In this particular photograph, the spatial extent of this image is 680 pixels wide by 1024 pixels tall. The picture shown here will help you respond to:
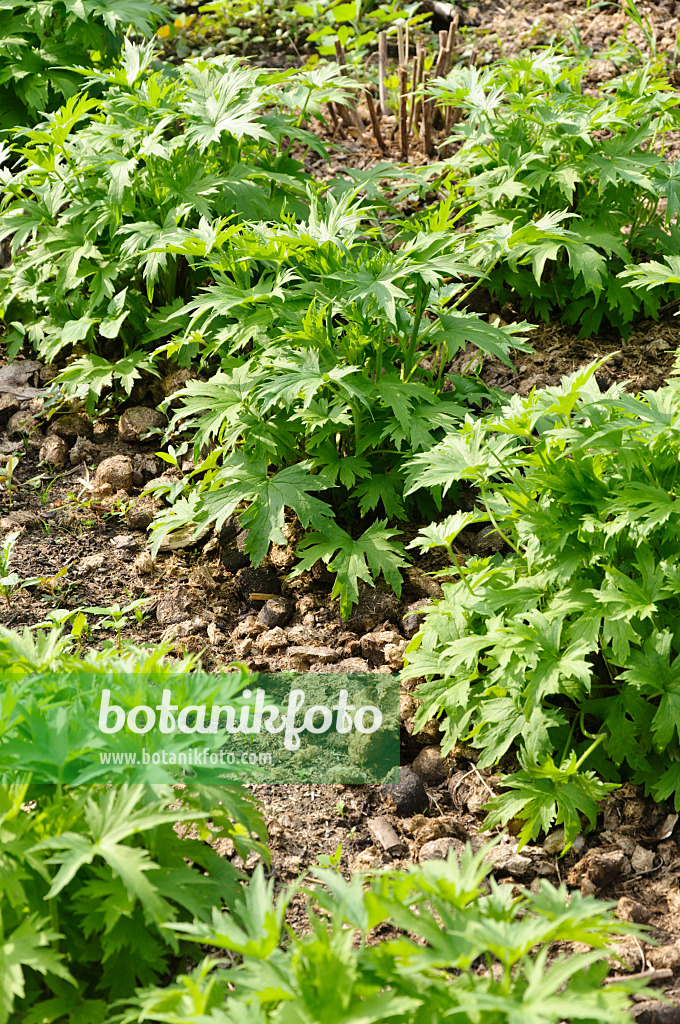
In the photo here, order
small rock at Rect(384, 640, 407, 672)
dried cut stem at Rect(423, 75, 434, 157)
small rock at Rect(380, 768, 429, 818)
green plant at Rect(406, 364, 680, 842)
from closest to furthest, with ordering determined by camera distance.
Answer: green plant at Rect(406, 364, 680, 842) < small rock at Rect(380, 768, 429, 818) < small rock at Rect(384, 640, 407, 672) < dried cut stem at Rect(423, 75, 434, 157)

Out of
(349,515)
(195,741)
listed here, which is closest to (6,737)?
(195,741)

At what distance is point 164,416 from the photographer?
379 cm

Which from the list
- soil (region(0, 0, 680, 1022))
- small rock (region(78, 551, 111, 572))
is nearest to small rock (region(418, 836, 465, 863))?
soil (region(0, 0, 680, 1022))

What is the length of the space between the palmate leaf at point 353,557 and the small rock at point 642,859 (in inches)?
39.4

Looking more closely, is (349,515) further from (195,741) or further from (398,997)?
(398,997)

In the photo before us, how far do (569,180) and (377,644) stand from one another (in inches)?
76.9

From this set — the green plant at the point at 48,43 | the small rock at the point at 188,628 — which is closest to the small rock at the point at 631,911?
the small rock at the point at 188,628

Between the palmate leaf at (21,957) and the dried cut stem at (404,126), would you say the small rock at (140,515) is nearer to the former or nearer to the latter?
the palmate leaf at (21,957)

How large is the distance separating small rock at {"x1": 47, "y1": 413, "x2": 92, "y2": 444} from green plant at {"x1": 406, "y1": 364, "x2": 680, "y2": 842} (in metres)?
1.74

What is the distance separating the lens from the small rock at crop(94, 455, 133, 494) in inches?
140

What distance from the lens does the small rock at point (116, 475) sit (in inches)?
140

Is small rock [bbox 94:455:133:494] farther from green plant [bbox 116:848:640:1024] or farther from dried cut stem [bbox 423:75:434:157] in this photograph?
dried cut stem [bbox 423:75:434:157]

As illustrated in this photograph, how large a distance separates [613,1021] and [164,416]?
2.84m

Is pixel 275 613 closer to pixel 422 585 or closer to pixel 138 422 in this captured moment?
pixel 422 585
